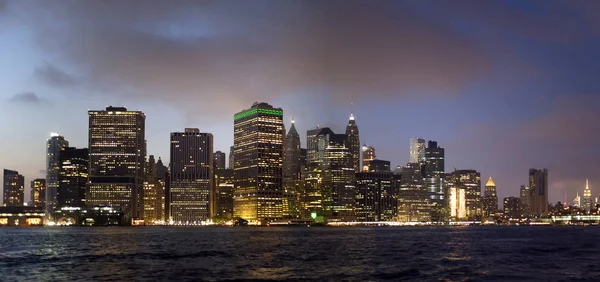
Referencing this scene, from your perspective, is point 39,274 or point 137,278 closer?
point 137,278

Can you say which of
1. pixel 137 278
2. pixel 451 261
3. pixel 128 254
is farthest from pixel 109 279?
pixel 451 261

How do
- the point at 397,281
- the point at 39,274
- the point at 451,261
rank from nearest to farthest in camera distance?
the point at 397,281 < the point at 39,274 < the point at 451,261

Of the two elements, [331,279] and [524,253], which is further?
[524,253]

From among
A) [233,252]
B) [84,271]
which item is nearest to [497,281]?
[84,271]

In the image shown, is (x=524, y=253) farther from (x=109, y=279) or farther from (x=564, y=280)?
(x=109, y=279)

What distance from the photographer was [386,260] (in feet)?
348

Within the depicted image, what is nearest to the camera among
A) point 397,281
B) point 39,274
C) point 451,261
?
point 397,281

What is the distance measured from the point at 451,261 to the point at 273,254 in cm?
3158

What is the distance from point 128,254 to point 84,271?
1221 inches

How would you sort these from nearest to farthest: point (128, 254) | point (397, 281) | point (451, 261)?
point (397, 281) → point (451, 261) → point (128, 254)

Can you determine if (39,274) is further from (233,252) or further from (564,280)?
(564,280)

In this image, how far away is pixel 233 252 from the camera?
125375 mm

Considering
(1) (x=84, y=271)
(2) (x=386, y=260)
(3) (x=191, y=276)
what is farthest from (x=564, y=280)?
(1) (x=84, y=271)

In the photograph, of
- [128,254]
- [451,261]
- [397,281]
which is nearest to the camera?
[397,281]
